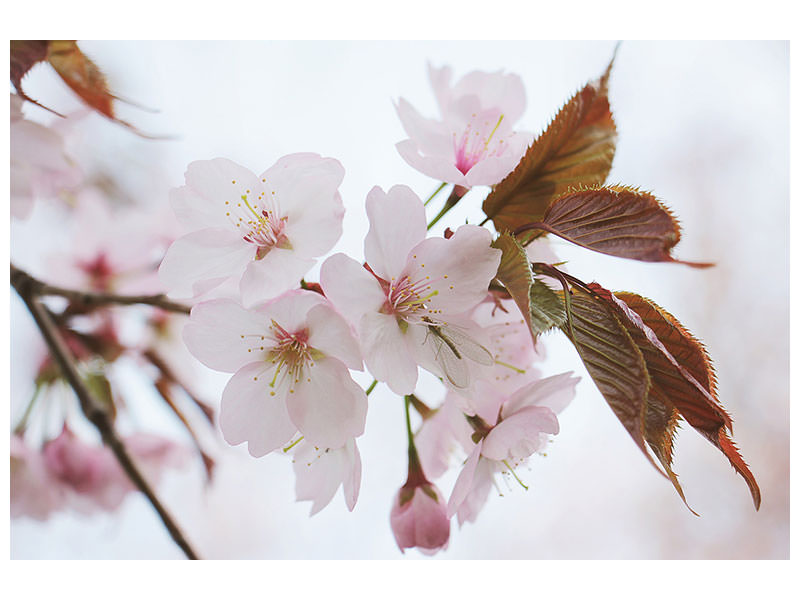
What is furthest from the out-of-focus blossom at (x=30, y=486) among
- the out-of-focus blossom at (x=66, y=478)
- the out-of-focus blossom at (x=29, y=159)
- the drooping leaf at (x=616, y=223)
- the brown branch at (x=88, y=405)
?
the drooping leaf at (x=616, y=223)

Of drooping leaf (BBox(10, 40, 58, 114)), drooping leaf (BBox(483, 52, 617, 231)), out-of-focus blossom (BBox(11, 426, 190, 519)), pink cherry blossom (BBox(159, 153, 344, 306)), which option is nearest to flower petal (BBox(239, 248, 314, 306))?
pink cherry blossom (BBox(159, 153, 344, 306))

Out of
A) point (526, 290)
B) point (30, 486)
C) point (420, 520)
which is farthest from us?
point (30, 486)

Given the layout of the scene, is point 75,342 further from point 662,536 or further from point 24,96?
point 662,536

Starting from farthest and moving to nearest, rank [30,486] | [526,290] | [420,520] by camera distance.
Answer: [30,486] → [420,520] → [526,290]

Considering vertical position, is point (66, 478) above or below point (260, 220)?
below

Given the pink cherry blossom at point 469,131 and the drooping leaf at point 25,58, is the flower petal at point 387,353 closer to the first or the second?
the pink cherry blossom at point 469,131

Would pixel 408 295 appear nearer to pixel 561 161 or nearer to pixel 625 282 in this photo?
pixel 561 161

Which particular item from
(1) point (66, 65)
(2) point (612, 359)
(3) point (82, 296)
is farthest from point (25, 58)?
(2) point (612, 359)
